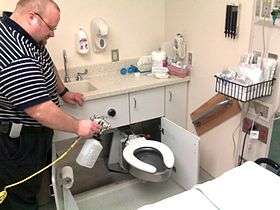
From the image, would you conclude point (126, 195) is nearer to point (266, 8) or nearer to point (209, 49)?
point (209, 49)

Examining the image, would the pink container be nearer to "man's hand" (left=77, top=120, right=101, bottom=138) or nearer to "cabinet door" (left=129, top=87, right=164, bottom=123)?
"cabinet door" (left=129, top=87, right=164, bottom=123)

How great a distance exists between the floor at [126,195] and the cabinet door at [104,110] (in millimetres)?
549

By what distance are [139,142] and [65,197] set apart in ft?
2.32

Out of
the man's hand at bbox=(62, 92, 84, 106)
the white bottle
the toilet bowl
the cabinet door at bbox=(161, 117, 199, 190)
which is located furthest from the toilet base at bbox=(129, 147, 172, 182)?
the man's hand at bbox=(62, 92, 84, 106)

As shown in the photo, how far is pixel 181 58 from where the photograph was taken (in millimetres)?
2574

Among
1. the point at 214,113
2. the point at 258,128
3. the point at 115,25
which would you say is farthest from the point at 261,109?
the point at 115,25

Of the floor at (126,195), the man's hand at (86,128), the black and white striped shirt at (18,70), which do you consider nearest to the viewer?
the black and white striped shirt at (18,70)

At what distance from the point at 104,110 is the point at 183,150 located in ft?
2.13

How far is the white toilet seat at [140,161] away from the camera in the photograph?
212 centimetres

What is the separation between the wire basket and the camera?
1.78 m

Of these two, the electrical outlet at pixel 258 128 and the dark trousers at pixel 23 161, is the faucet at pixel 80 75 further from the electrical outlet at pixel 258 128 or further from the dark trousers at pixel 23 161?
the electrical outlet at pixel 258 128

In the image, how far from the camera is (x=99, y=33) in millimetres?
2406

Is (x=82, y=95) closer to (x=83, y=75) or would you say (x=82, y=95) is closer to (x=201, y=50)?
(x=83, y=75)

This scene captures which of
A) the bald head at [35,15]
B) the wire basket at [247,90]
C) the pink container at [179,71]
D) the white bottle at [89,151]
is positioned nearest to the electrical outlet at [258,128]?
the wire basket at [247,90]
